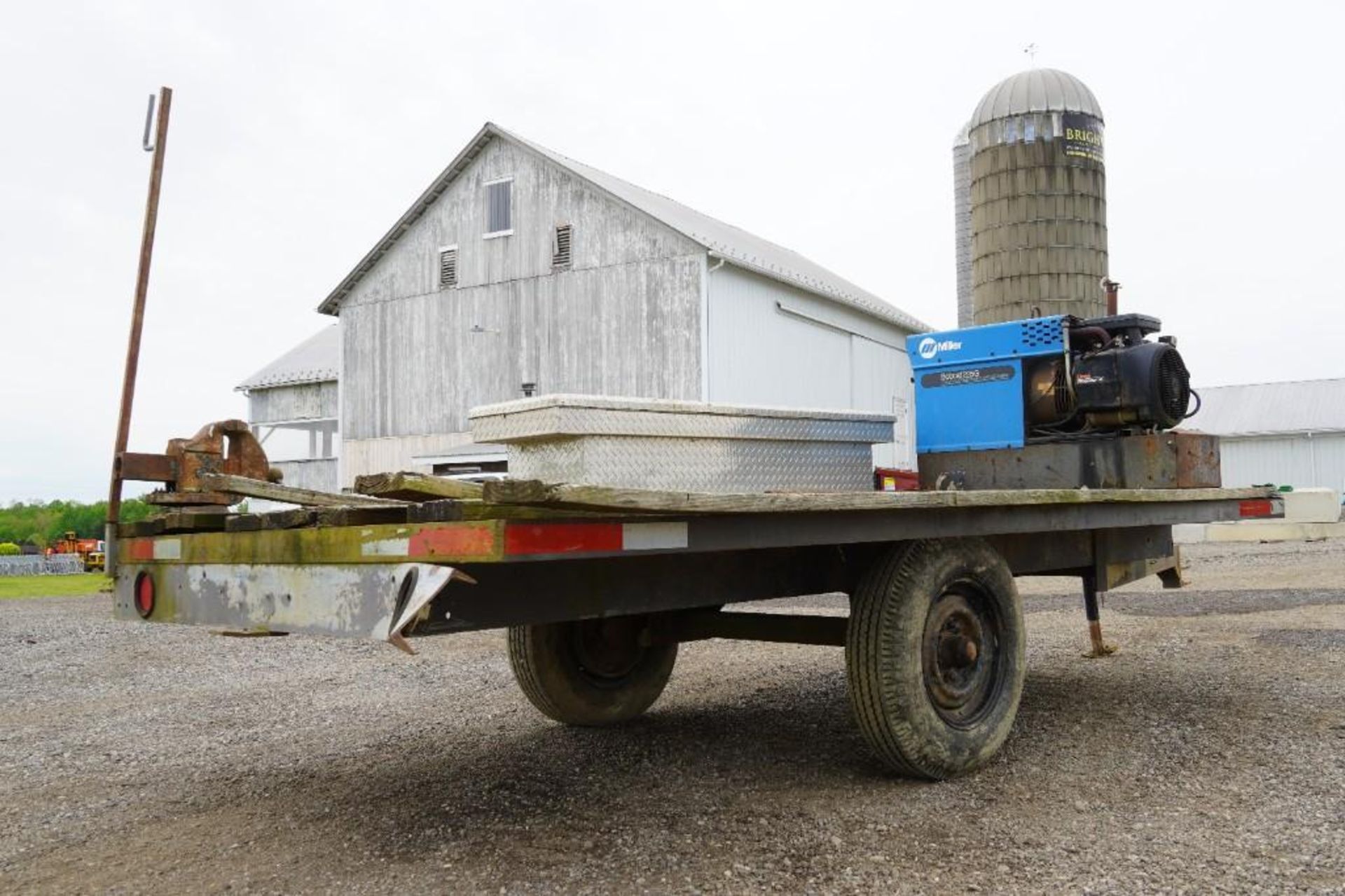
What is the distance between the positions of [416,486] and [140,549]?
1.55 m

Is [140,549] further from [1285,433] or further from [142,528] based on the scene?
[1285,433]

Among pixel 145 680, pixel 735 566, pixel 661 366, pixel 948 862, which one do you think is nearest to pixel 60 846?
pixel 735 566

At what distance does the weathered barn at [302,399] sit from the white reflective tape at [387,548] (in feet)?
72.3

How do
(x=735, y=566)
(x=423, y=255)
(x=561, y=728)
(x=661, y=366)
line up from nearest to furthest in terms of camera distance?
(x=735, y=566) < (x=561, y=728) < (x=661, y=366) < (x=423, y=255)

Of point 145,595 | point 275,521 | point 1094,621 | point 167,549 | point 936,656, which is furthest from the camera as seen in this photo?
point 1094,621

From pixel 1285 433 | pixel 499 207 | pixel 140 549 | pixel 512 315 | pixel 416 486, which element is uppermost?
pixel 499 207

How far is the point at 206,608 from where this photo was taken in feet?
13.3

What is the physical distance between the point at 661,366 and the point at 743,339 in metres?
1.52

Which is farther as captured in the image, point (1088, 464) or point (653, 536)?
point (1088, 464)

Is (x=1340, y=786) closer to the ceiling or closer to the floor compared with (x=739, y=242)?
closer to the floor

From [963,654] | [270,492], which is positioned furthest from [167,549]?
[963,654]

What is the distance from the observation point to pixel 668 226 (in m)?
18.6

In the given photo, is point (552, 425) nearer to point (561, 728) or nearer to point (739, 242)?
point (561, 728)

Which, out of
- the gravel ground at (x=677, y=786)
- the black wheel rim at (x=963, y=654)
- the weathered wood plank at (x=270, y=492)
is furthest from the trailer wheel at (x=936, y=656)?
Answer: the weathered wood plank at (x=270, y=492)
